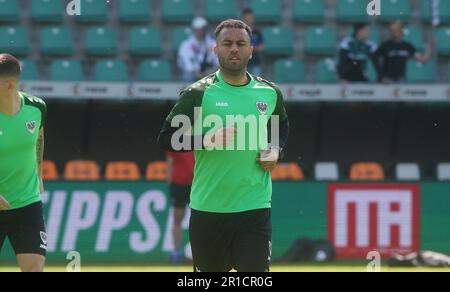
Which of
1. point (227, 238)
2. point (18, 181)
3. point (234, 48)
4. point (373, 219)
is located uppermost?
point (234, 48)

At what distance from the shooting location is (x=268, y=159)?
22.7 ft

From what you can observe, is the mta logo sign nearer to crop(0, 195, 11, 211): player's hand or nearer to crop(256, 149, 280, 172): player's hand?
crop(256, 149, 280, 172): player's hand

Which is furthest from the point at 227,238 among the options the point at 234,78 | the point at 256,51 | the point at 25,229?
the point at 256,51

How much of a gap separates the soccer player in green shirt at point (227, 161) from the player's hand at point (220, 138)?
6 cm

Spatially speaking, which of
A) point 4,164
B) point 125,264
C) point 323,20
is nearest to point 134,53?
point 323,20

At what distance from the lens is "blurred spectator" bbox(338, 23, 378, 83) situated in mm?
14961

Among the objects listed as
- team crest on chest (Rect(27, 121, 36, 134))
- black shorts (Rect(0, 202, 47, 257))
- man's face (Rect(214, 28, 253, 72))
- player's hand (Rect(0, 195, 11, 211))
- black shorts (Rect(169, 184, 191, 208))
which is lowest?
black shorts (Rect(169, 184, 191, 208))

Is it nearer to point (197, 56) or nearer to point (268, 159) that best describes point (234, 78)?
point (268, 159)

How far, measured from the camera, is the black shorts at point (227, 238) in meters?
6.91

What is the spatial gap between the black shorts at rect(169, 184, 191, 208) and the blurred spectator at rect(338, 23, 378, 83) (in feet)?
9.02

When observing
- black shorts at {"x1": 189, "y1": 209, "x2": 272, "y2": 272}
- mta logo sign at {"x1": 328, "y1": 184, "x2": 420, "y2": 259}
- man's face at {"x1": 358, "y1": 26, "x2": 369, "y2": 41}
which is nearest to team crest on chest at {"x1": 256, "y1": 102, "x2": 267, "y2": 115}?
black shorts at {"x1": 189, "y1": 209, "x2": 272, "y2": 272}

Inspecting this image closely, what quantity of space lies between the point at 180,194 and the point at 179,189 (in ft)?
0.21

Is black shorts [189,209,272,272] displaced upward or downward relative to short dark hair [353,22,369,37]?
downward
